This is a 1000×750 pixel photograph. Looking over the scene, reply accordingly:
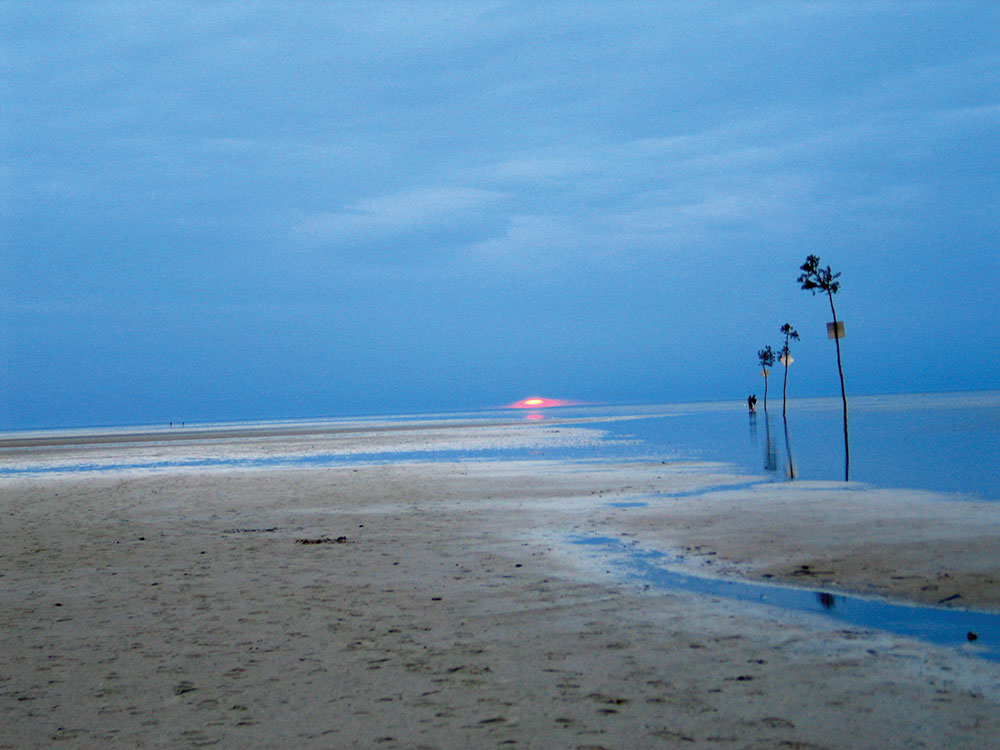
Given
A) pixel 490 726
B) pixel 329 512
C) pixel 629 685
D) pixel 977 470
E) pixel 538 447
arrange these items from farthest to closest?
pixel 538 447 → pixel 977 470 → pixel 329 512 → pixel 629 685 → pixel 490 726

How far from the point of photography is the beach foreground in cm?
573

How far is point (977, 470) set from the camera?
21844mm

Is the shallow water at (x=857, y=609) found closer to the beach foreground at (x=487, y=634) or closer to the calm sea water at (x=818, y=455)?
the beach foreground at (x=487, y=634)

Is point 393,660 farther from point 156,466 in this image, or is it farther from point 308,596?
point 156,466

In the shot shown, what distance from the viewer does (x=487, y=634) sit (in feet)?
26.5

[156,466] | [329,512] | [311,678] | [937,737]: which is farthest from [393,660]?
[156,466]

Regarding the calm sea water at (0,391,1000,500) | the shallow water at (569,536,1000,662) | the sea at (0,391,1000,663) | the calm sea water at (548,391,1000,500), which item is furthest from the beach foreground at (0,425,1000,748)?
the calm sea water at (0,391,1000,500)

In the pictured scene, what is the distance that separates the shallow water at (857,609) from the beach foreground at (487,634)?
0.28 meters

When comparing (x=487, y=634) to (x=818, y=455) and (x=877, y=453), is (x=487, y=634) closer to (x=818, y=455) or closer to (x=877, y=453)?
(x=818, y=455)

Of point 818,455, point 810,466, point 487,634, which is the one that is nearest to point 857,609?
point 487,634

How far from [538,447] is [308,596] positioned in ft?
101

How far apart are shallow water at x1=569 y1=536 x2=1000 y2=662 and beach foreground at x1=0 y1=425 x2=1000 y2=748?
0.92ft

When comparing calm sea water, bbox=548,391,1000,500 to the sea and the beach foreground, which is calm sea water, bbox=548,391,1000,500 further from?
the beach foreground

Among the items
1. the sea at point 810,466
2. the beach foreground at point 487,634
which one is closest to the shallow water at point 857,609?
the sea at point 810,466
